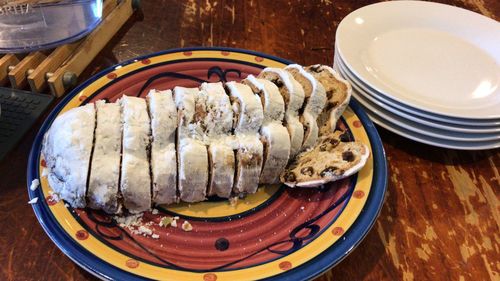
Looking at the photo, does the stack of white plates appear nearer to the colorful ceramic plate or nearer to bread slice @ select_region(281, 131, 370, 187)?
the colorful ceramic plate

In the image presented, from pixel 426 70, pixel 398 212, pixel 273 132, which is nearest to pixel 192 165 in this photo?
pixel 273 132

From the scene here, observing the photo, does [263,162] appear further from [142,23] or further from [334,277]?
[142,23]

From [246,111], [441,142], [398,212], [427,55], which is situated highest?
[246,111]

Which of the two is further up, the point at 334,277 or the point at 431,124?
the point at 431,124

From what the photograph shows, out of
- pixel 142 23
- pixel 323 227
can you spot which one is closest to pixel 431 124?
pixel 323 227

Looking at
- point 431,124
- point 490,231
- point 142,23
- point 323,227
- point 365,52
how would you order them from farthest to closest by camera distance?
point 142,23
point 365,52
point 431,124
point 490,231
point 323,227

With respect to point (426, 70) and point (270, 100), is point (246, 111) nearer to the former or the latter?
point (270, 100)

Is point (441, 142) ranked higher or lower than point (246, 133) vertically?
lower
